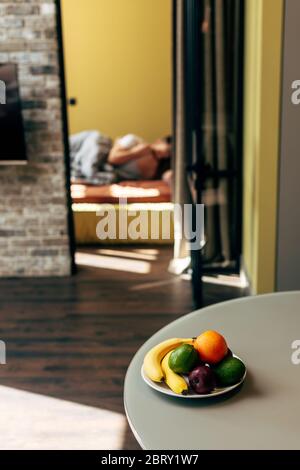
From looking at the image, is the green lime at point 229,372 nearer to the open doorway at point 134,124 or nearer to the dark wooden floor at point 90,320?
the dark wooden floor at point 90,320

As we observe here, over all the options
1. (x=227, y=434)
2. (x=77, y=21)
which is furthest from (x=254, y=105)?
(x=77, y=21)

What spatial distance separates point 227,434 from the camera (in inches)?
54.6

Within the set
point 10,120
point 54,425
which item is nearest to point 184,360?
point 54,425

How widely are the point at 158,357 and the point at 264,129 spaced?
222cm

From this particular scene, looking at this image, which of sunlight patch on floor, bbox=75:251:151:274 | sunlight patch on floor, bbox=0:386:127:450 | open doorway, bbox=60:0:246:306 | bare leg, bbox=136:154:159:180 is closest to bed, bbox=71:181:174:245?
open doorway, bbox=60:0:246:306

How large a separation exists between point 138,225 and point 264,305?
12.3 ft

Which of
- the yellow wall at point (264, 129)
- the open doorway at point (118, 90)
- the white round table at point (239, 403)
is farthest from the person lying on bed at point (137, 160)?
the white round table at point (239, 403)

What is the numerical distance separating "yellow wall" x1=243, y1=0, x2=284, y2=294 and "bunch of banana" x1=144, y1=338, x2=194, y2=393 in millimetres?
2078

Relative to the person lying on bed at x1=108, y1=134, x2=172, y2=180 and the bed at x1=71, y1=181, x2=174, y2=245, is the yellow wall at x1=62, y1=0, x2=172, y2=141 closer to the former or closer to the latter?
the person lying on bed at x1=108, y1=134, x2=172, y2=180

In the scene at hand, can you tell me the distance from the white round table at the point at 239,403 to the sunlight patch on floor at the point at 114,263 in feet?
10.2

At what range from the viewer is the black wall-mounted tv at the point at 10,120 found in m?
4.43

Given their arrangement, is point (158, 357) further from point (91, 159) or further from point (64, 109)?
point (91, 159)

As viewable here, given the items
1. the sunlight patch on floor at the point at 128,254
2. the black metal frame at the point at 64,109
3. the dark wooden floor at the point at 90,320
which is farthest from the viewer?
the sunlight patch on floor at the point at 128,254

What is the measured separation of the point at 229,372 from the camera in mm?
1555
